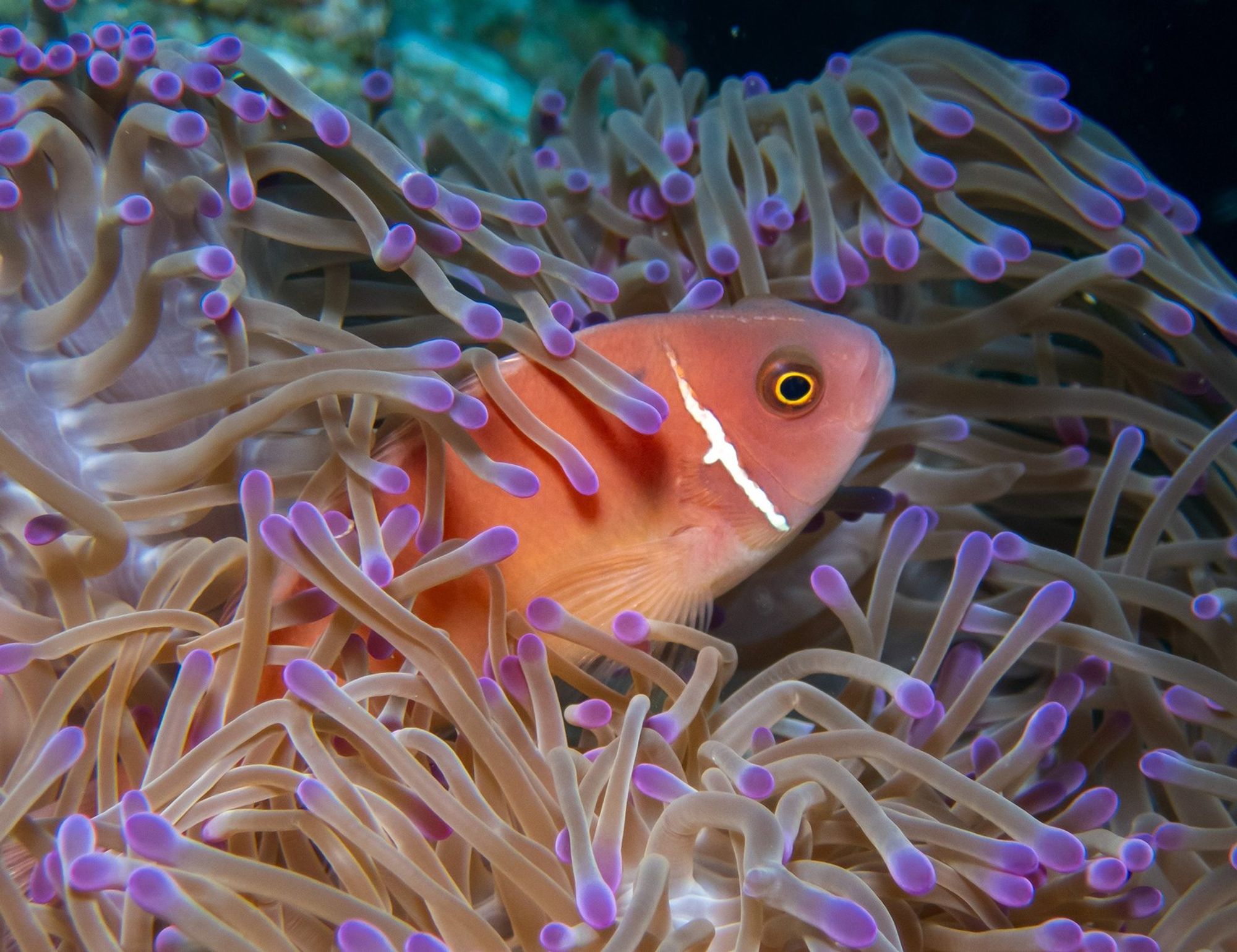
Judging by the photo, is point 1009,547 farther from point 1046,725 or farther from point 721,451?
point 721,451

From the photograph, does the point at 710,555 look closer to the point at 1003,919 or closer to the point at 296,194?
the point at 1003,919

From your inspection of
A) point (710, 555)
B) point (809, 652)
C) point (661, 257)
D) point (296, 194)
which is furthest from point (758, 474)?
point (296, 194)

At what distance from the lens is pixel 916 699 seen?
1124 millimetres

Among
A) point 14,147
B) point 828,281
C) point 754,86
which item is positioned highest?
point 754,86

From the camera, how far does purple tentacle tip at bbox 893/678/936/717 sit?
1.12 m

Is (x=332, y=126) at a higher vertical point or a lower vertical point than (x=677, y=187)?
lower

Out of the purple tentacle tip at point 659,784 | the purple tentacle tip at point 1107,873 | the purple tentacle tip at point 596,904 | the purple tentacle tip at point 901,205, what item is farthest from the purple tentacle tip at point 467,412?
the purple tentacle tip at point 1107,873

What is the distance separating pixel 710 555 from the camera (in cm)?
141

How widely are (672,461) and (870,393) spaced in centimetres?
31

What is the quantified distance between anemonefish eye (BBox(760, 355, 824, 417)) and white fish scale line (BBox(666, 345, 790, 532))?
89mm

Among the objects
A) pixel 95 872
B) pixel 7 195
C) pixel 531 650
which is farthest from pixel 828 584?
pixel 7 195

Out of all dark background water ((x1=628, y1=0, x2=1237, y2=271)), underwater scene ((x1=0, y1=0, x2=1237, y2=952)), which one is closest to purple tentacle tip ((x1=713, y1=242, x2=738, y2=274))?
underwater scene ((x1=0, y1=0, x2=1237, y2=952))

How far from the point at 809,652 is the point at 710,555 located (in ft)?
0.70

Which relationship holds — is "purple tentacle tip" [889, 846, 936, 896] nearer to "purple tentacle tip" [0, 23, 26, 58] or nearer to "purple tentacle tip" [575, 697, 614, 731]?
"purple tentacle tip" [575, 697, 614, 731]
